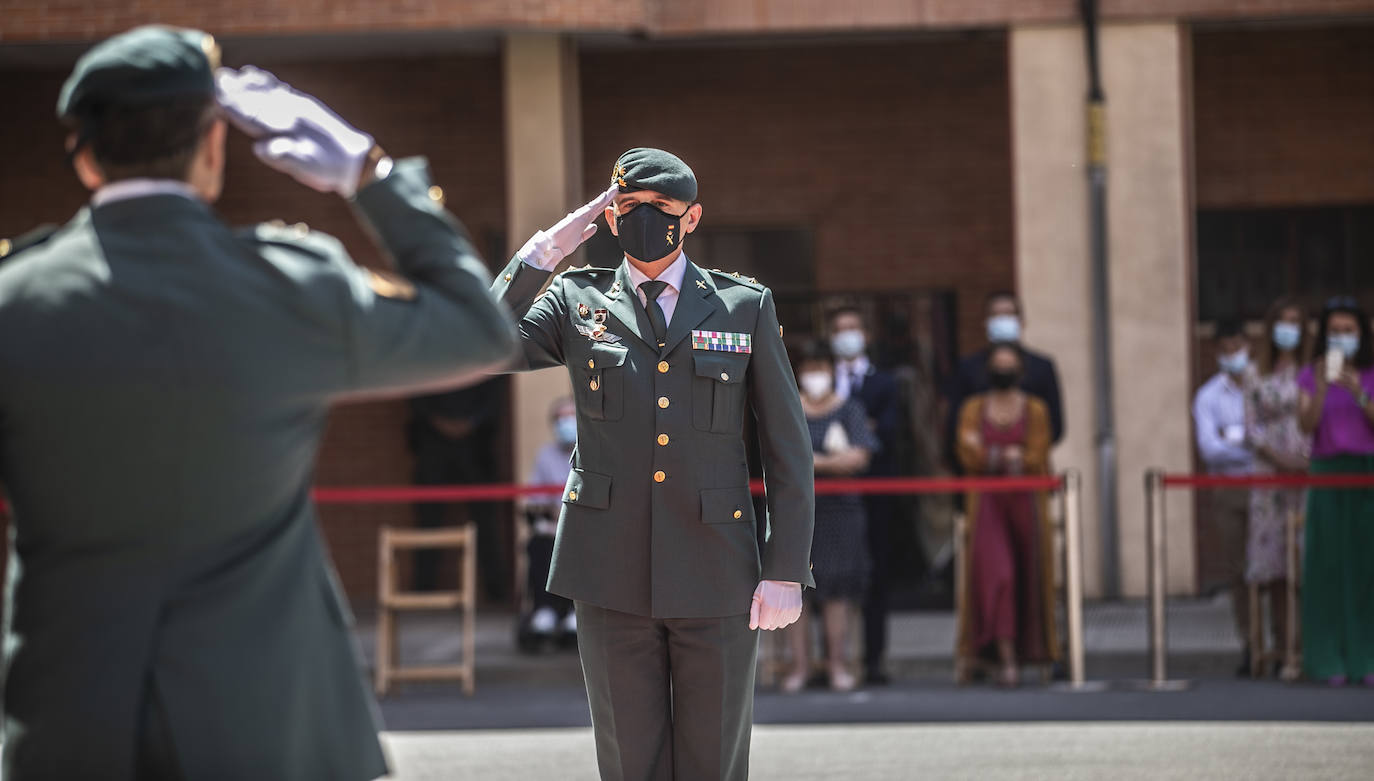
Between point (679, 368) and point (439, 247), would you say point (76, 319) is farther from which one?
point (679, 368)

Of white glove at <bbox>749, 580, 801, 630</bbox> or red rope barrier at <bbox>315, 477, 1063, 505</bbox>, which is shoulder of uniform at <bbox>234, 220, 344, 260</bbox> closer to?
white glove at <bbox>749, 580, 801, 630</bbox>

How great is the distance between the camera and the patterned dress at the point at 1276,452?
10.4 meters

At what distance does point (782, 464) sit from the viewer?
461cm

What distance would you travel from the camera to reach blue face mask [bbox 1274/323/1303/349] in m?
10.6

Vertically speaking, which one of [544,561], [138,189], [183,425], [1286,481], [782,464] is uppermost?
[138,189]

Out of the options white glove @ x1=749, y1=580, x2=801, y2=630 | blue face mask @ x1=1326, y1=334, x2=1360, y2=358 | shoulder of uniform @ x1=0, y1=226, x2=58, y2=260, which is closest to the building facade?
→ blue face mask @ x1=1326, y1=334, x2=1360, y2=358

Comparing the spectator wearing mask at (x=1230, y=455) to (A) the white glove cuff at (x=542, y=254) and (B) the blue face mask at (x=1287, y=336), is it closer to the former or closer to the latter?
(B) the blue face mask at (x=1287, y=336)

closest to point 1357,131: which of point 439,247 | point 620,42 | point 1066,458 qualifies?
point 1066,458

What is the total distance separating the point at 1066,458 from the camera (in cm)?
1270

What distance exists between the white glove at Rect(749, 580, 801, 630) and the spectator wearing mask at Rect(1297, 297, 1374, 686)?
20.8ft

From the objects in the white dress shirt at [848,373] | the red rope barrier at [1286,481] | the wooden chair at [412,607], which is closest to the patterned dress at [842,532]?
the white dress shirt at [848,373]

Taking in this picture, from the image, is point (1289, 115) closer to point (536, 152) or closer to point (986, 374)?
point (986, 374)

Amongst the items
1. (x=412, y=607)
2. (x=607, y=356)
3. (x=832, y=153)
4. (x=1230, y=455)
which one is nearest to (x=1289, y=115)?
(x=832, y=153)

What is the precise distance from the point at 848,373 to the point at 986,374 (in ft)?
2.88
